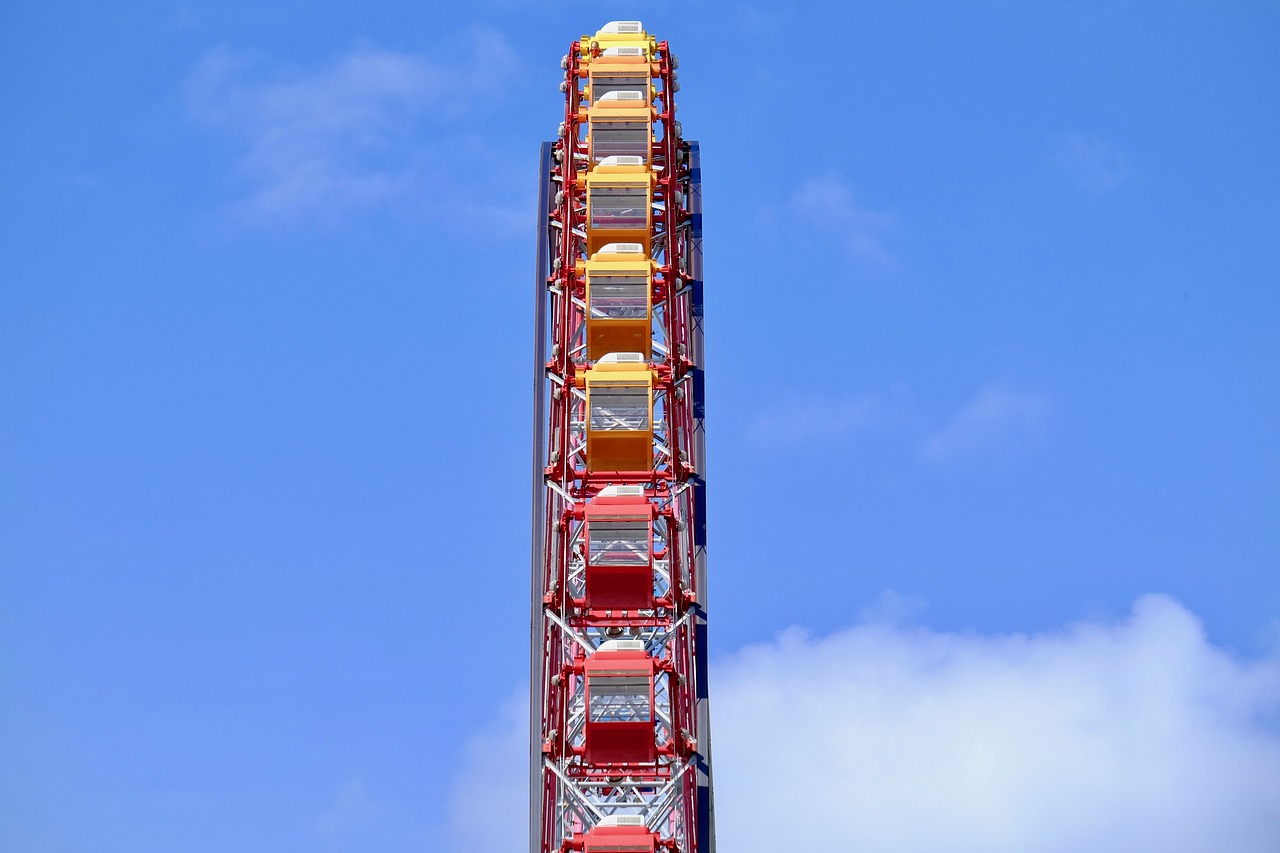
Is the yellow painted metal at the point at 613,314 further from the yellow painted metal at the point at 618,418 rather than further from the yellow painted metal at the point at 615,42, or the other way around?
the yellow painted metal at the point at 615,42

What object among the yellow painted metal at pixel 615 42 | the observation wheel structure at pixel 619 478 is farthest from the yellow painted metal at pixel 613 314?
the yellow painted metal at pixel 615 42

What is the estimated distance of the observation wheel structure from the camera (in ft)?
179

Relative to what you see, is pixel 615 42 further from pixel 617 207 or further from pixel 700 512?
pixel 700 512

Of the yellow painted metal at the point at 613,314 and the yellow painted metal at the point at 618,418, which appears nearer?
the yellow painted metal at the point at 618,418

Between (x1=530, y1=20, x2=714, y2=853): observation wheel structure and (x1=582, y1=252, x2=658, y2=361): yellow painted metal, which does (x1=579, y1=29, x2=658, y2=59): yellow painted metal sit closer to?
(x1=530, y1=20, x2=714, y2=853): observation wheel structure

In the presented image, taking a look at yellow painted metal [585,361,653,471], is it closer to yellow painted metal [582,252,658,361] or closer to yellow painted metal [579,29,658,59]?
yellow painted metal [582,252,658,361]

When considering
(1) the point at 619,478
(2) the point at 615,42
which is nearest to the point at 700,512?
(1) the point at 619,478

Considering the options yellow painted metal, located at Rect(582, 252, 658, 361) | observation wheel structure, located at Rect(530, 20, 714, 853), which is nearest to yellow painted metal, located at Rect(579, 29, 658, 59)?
observation wheel structure, located at Rect(530, 20, 714, 853)

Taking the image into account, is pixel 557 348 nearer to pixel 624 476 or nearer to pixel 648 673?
pixel 624 476

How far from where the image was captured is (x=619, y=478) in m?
57.7

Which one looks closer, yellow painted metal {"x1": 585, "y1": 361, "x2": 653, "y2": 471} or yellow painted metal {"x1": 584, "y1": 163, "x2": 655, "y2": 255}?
yellow painted metal {"x1": 585, "y1": 361, "x2": 653, "y2": 471}

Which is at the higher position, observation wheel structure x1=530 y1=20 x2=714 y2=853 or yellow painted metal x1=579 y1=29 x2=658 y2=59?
yellow painted metal x1=579 y1=29 x2=658 y2=59

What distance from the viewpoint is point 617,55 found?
62812mm

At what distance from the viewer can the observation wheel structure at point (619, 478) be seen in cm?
5447
